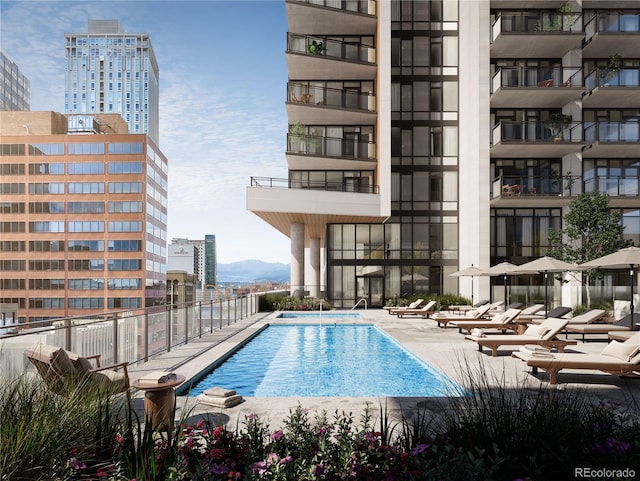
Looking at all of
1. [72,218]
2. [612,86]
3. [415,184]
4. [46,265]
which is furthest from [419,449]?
[72,218]

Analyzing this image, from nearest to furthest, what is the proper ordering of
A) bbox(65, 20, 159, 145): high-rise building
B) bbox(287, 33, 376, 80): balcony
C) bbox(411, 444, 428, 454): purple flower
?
bbox(411, 444, 428, 454): purple flower
bbox(287, 33, 376, 80): balcony
bbox(65, 20, 159, 145): high-rise building

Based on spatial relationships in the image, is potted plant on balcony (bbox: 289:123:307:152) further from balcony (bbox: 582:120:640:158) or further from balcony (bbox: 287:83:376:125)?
balcony (bbox: 582:120:640:158)

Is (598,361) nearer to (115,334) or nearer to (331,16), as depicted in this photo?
(115,334)

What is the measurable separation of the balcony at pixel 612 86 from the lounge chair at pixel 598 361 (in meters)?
20.9

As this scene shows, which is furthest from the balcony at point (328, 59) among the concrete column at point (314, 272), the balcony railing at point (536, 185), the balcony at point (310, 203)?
the concrete column at point (314, 272)

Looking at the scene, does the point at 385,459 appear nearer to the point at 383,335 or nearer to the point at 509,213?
the point at 383,335

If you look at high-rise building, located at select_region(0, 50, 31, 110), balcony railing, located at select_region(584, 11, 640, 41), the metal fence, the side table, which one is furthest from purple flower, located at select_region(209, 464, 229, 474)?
high-rise building, located at select_region(0, 50, 31, 110)

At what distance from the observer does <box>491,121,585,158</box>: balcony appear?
934 inches

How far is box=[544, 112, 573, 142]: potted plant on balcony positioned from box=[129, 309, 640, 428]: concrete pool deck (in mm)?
13768

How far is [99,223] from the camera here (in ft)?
322

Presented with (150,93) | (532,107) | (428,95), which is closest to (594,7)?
(532,107)

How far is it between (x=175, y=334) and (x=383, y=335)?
7.07 meters

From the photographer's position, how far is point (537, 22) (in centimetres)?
2452

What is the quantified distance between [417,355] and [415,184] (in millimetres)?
18144
